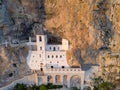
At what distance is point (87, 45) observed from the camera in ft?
167

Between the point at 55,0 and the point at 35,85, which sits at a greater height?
the point at 55,0

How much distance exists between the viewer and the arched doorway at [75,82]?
169ft

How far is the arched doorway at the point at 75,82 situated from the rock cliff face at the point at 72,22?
1770 millimetres

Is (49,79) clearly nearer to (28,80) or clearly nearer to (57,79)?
(57,79)

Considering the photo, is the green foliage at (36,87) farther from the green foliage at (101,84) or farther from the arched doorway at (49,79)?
the green foliage at (101,84)

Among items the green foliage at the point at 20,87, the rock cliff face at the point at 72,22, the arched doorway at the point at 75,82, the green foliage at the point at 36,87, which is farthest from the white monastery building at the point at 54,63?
the green foliage at the point at 20,87

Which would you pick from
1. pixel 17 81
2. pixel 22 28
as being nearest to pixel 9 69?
pixel 17 81

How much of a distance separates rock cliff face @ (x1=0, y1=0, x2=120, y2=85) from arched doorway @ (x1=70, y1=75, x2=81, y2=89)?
1.77 meters

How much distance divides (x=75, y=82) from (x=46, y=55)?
4989 millimetres

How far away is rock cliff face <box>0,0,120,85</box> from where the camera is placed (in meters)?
49.8

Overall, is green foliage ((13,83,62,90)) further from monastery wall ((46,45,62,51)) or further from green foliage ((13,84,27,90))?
monastery wall ((46,45,62,51))

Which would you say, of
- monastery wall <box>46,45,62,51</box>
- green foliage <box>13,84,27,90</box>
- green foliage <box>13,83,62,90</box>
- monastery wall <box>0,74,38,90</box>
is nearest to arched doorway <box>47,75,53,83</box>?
green foliage <box>13,83,62,90</box>

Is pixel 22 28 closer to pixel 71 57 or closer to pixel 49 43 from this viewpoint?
pixel 49 43

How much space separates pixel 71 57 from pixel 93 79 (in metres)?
3.94
